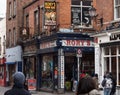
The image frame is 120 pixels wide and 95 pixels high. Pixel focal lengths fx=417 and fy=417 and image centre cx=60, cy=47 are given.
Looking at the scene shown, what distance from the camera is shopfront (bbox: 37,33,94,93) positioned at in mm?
31875

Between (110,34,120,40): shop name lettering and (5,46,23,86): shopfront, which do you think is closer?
(110,34,120,40): shop name lettering

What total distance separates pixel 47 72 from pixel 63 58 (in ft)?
12.7

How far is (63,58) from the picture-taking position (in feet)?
105

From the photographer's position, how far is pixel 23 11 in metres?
42.7

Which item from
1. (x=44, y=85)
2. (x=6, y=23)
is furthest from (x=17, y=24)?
(x=44, y=85)

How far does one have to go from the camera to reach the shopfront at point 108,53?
2516 centimetres

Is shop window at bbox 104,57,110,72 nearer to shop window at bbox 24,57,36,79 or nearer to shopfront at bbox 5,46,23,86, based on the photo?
shop window at bbox 24,57,36,79

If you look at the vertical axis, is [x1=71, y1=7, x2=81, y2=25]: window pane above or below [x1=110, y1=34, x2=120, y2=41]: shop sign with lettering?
above

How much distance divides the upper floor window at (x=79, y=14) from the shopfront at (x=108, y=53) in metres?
5.77

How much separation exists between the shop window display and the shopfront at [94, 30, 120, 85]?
7.55 meters

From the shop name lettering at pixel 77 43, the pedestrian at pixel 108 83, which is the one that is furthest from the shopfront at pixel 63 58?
the pedestrian at pixel 108 83

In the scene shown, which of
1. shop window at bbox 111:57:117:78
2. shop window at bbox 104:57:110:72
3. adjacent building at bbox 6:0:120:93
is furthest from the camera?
shop window at bbox 104:57:110:72

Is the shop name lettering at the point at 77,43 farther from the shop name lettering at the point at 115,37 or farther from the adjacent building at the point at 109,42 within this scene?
the shop name lettering at the point at 115,37

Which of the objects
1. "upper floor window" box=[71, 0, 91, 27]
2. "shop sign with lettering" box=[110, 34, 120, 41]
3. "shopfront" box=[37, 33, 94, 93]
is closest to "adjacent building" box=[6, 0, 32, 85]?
"shopfront" box=[37, 33, 94, 93]
